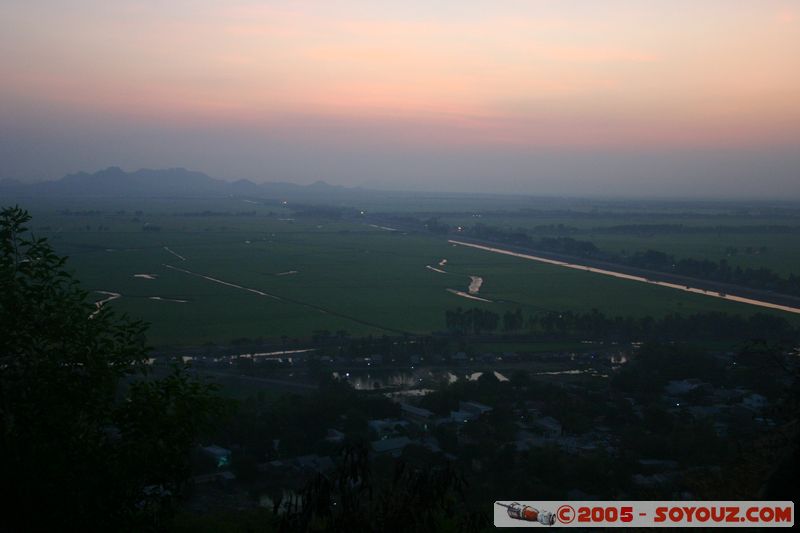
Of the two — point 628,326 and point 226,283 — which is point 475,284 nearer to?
point 226,283

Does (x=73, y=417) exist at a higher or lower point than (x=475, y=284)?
higher

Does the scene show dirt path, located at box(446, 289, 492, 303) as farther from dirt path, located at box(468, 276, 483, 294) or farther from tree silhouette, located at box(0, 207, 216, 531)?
tree silhouette, located at box(0, 207, 216, 531)

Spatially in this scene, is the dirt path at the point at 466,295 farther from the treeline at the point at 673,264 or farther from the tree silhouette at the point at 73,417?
the tree silhouette at the point at 73,417

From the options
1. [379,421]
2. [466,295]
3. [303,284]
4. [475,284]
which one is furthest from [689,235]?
[379,421]

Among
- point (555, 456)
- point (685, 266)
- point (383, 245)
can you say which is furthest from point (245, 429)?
point (383, 245)

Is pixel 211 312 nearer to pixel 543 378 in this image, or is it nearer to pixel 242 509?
pixel 543 378

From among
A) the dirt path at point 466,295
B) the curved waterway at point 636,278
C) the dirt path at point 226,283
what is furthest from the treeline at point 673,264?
the dirt path at point 226,283
